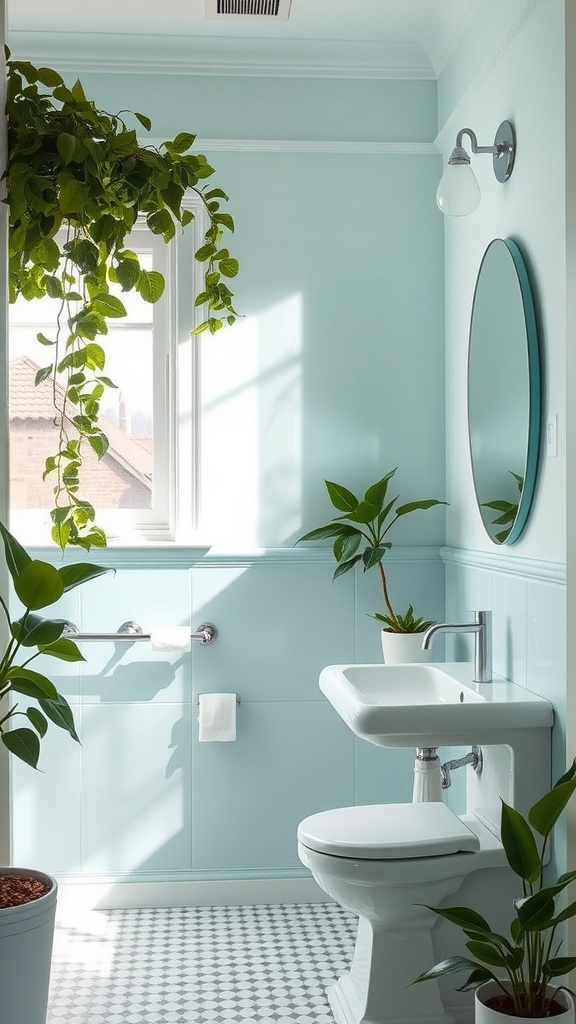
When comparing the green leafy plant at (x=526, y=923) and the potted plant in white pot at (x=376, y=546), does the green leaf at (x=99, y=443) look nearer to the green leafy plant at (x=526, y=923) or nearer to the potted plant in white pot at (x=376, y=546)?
the potted plant in white pot at (x=376, y=546)

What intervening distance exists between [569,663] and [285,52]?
2091 mm

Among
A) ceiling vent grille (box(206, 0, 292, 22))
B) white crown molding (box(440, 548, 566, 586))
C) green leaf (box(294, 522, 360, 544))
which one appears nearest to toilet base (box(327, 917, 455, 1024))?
white crown molding (box(440, 548, 566, 586))

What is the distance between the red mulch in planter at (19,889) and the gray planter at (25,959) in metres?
0.04

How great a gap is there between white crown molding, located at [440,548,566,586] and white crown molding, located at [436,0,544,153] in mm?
1088

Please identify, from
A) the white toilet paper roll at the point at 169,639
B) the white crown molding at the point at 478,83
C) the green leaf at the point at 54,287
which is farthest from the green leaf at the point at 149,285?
the white toilet paper roll at the point at 169,639

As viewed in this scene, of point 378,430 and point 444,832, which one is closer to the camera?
point 444,832

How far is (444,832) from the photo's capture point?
2.22 metres

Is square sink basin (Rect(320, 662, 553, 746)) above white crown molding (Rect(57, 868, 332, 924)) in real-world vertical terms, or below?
above

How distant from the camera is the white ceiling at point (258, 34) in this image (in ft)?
9.66

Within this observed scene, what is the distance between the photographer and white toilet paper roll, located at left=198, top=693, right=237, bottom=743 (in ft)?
10.2

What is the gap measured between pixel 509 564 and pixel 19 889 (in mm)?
1343

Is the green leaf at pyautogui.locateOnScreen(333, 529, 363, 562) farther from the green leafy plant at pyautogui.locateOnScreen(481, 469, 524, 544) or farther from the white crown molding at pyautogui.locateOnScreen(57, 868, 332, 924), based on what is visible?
the white crown molding at pyautogui.locateOnScreen(57, 868, 332, 924)

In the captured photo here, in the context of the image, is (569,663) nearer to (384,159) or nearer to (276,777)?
(276,777)

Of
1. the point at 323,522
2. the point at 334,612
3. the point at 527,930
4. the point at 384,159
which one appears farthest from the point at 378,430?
the point at 527,930
